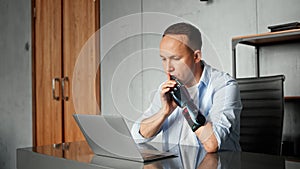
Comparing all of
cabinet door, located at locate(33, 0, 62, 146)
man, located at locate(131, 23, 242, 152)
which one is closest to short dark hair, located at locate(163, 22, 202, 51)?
man, located at locate(131, 23, 242, 152)

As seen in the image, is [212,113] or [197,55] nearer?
[197,55]

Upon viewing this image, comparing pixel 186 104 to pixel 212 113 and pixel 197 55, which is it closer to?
pixel 197 55

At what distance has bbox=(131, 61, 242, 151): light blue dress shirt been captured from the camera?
4.73ft

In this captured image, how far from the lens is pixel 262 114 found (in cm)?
190

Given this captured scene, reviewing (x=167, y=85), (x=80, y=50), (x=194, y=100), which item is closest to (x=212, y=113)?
(x=194, y=100)

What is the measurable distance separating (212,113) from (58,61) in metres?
3.08

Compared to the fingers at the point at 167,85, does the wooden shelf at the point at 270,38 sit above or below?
above

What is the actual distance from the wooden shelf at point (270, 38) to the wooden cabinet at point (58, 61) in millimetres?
1757

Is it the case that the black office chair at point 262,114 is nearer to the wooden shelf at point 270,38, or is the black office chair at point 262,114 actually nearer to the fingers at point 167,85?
the wooden shelf at point 270,38

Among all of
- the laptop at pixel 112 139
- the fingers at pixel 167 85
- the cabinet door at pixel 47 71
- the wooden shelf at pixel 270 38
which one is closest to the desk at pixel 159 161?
the laptop at pixel 112 139

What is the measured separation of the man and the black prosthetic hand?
0.02m

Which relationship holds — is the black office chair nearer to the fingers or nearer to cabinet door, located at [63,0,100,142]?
the fingers

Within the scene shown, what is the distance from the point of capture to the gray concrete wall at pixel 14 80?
4594 mm

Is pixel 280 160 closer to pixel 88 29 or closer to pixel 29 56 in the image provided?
pixel 88 29
